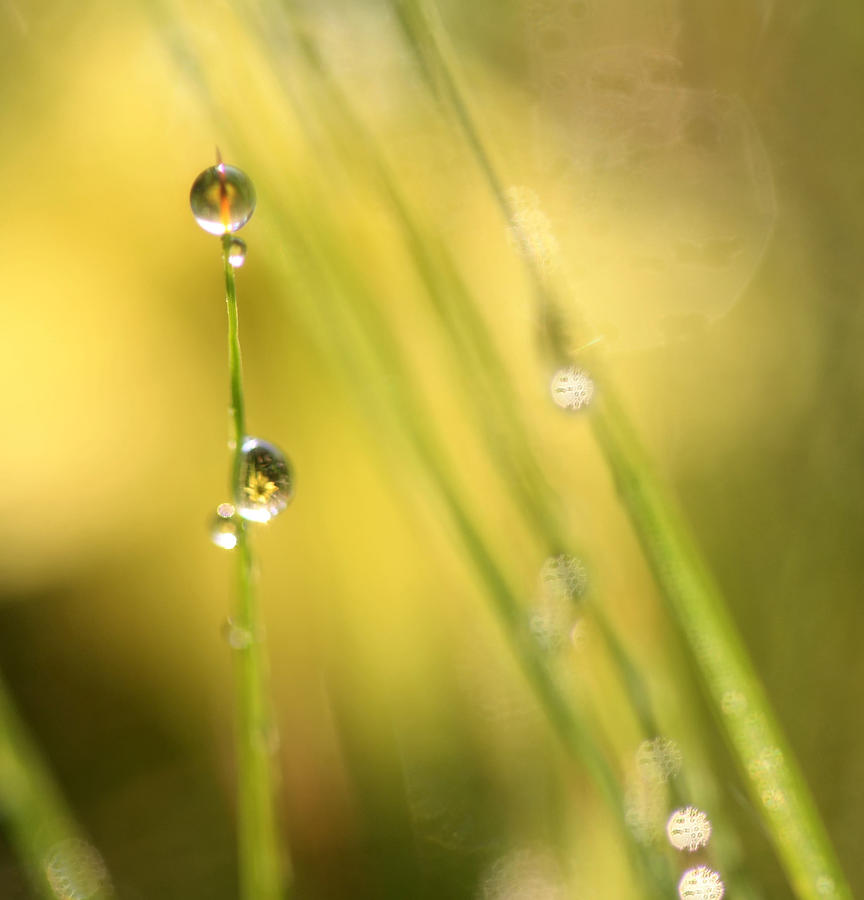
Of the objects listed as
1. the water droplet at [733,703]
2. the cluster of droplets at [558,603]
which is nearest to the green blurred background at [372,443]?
the cluster of droplets at [558,603]

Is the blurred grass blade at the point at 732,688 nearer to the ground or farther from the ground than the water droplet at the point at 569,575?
nearer to the ground

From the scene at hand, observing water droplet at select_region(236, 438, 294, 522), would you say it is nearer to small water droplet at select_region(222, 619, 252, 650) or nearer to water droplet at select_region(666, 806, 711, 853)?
small water droplet at select_region(222, 619, 252, 650)

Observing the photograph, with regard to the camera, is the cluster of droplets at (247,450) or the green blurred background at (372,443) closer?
the cluster of droplets at (247,450)

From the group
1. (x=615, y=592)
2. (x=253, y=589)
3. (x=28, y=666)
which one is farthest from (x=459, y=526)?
(x=28, y=666)

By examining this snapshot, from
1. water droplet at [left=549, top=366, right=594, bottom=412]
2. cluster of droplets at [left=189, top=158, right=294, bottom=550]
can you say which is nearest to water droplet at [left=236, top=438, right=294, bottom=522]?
cluster of droplets at [left=189, top=158, right=294, bottom=550]

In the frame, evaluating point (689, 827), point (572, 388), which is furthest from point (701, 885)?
point (572, 388)

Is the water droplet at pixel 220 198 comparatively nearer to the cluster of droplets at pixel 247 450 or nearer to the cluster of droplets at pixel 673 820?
the cluster of droplets at pixel 247 450

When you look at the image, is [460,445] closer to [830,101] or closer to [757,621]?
[757,621]
